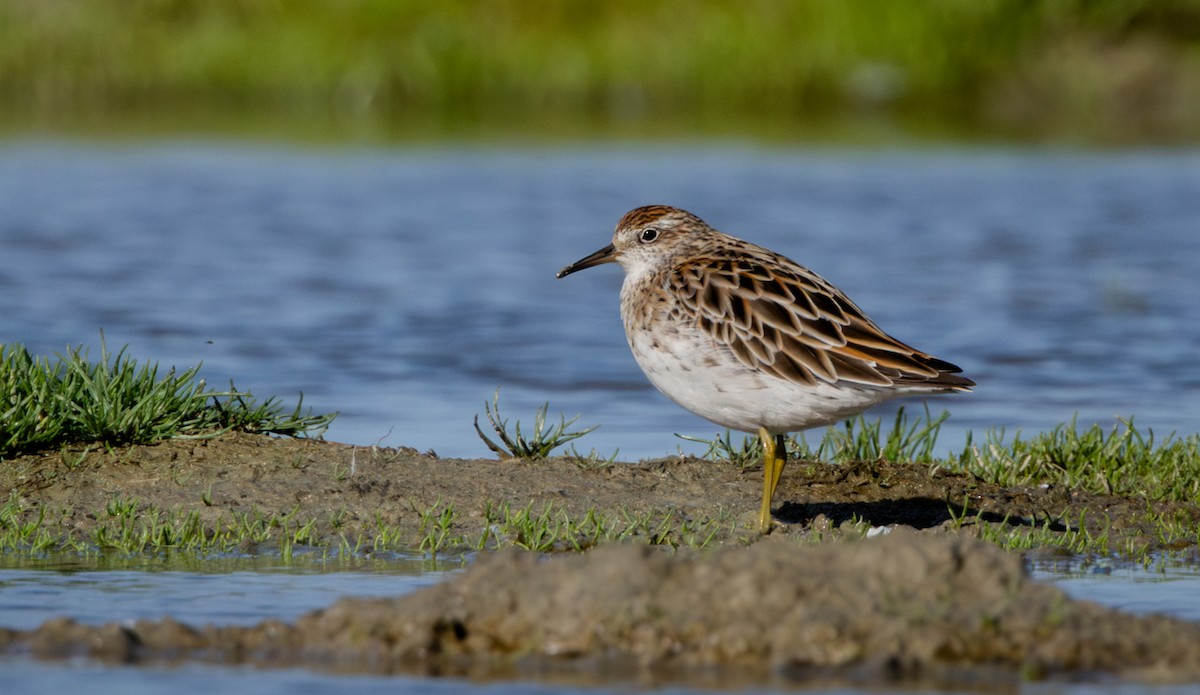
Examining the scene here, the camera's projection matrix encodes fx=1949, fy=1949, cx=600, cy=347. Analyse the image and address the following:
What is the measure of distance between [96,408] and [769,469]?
324 centimetres

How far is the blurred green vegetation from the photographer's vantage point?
32.1 metres

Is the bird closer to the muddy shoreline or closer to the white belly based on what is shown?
the white belly

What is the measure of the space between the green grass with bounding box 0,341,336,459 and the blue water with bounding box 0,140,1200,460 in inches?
51.4

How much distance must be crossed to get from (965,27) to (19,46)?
1556cm

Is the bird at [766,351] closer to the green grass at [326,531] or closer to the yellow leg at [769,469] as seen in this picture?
the yellow leg at [769,469]

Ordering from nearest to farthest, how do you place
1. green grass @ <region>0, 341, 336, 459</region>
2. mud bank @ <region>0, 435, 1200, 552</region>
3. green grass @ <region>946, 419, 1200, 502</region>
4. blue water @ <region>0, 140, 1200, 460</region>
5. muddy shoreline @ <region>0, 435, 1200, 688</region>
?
muddy shoreline @ <region>0, 435, 1200, 688</region>
mud bank @ <region>0, 435, 1200, 552</region>
green grass @ <region>0, 341, 336, 459</region>
green grass @ <region>946, 419, 1200, 502</region>
blue water @ <region>0, 140, 1200, 460</region>

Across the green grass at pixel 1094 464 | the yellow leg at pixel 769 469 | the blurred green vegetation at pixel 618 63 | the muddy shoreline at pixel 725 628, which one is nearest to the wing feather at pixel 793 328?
the yellow leg at pixel 769 469

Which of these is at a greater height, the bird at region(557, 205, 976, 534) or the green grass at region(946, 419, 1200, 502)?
the bird at region(557, 205, 976, 534)

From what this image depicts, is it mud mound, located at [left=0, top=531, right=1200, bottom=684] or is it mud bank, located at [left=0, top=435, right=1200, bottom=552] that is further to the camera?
mud bank, located at [left=0, top=435, right=1200, bottom=552]

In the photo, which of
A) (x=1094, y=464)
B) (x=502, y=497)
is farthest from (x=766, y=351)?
(x=1094, y=464)

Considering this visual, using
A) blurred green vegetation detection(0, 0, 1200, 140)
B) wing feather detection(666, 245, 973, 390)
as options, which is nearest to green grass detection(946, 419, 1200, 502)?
wing feather detection(666, 245, 973, 390)

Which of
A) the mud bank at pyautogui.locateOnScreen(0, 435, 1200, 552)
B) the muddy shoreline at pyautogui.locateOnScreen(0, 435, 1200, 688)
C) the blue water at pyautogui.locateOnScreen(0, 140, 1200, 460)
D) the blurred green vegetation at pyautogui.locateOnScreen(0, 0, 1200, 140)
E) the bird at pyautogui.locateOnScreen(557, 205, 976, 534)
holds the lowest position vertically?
the muddy shoreline at pyautogui.locateOnScreen(0, 435, 1200, 688)

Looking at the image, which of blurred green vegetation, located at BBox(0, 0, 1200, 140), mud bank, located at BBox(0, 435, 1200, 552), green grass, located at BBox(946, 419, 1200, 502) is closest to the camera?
mud bank, located at BBox(0, 435, 1200, 552)

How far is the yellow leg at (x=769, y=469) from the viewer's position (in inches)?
337
